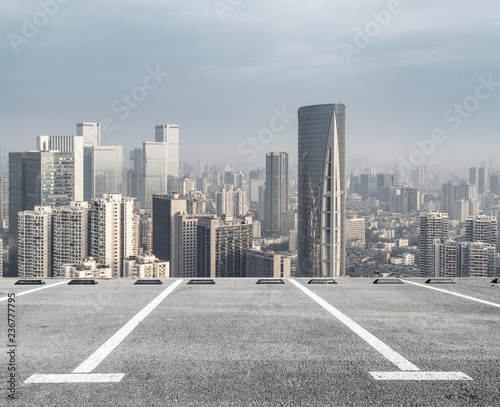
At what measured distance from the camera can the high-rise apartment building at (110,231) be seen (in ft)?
246

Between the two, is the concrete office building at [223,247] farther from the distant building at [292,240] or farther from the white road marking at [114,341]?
the white road marking at [114,341]

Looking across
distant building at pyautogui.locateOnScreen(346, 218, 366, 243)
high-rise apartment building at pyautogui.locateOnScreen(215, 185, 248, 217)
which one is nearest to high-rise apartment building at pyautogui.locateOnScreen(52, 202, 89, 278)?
high-rise apartment building at pyautogui.locateOnScreen(215, 185, 248, 217)

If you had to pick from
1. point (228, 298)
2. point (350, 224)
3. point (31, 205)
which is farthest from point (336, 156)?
point (228, 298)

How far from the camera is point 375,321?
6.09 m

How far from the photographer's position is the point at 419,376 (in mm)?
4078

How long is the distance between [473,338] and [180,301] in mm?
3913

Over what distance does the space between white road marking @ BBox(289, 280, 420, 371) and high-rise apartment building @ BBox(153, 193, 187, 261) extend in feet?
334

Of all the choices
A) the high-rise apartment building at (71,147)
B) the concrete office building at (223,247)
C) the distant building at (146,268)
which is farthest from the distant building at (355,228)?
the high-rise apartment building at (71,147)

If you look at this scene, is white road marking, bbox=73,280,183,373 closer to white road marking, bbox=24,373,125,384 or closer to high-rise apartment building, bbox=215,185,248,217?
white road marking, bbox=24,373,125,384

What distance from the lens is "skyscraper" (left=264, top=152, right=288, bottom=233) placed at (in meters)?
145

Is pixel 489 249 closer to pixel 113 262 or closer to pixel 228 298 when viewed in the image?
pixel 113 262

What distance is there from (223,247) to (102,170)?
248ft

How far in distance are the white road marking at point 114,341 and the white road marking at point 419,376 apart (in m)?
2.35

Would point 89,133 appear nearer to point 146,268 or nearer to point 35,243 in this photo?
point 35,243
